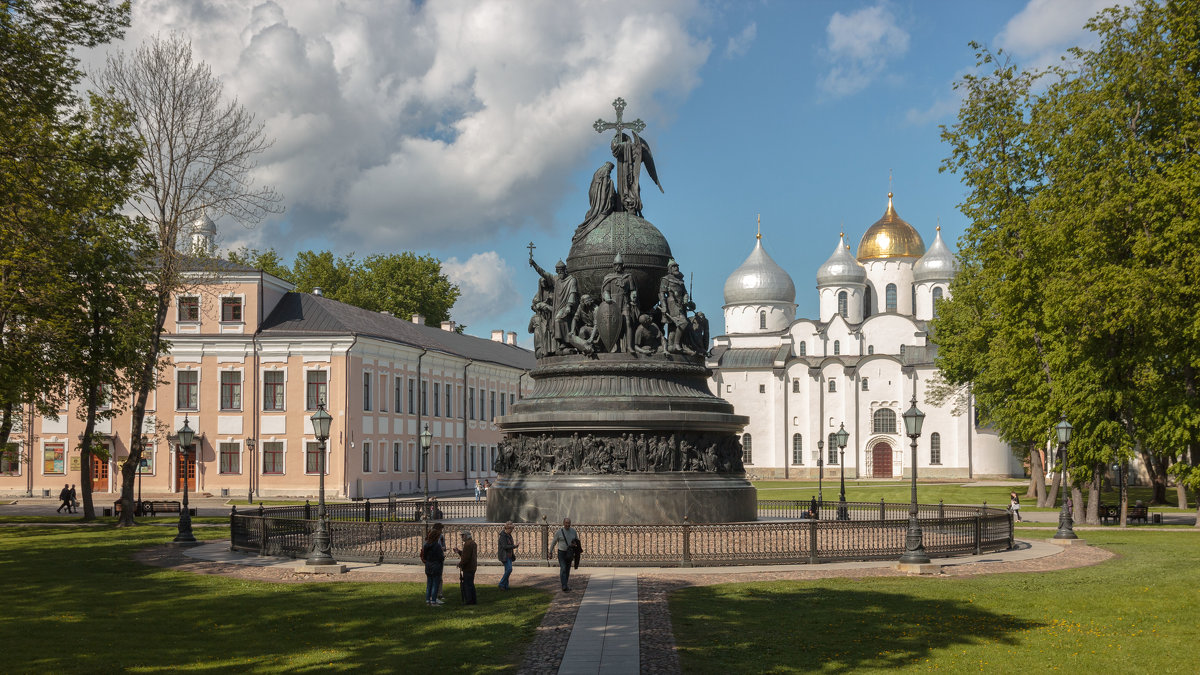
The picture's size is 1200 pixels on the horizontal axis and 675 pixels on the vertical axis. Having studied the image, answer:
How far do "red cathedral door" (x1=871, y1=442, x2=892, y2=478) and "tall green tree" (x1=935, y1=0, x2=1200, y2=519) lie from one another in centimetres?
5782

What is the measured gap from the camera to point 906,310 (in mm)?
110938

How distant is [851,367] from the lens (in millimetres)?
97750

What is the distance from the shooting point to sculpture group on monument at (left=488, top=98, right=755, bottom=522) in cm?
2514

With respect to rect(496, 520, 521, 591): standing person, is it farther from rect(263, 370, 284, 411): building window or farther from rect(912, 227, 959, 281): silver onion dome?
rect(912, 227, 959, 281): silver onion dome

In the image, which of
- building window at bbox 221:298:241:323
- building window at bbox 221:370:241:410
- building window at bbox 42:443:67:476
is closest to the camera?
building window at bbox 42:443:67:476

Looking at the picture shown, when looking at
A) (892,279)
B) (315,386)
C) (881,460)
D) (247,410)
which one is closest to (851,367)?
(881,460)

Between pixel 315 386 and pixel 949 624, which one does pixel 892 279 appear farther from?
pixel 949 624

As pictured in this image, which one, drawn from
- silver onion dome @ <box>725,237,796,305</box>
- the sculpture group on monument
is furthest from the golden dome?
the sculpture group on monument

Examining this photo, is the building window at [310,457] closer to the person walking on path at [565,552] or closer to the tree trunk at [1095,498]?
the tree trunk at [1095,498]

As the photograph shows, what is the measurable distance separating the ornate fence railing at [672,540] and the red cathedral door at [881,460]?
237 feet

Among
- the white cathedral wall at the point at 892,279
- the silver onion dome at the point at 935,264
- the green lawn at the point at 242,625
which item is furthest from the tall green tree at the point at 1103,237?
the white cathedral wall at the point at 892,279

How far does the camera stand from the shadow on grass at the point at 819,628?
12508 millimetres

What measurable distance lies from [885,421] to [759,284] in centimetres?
2185

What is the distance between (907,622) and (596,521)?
1064cm
